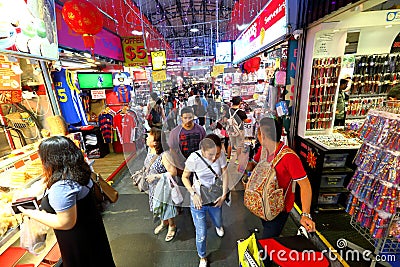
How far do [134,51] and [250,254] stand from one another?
22.7ft

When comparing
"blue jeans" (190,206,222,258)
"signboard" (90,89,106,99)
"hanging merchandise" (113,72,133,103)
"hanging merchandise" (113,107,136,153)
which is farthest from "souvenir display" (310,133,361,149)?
"signboard" (90,89,106,99)

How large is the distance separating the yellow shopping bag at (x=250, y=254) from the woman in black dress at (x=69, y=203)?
42.4 inches

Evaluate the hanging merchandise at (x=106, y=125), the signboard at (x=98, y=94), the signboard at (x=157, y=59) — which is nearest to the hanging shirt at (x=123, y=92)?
the signboard at (x=98, y=94)

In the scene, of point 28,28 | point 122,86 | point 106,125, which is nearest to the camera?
point 28,28

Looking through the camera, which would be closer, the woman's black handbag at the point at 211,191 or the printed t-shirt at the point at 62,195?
the printed t-shirt at the point at 62,195

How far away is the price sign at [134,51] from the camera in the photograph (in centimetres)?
645

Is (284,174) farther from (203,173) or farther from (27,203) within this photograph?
(27,203)

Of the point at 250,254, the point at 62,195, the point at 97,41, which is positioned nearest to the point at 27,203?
the point at 62,195

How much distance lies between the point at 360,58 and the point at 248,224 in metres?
3.26

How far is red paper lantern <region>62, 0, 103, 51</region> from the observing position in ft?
8.43

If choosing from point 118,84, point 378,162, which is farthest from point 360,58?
point 118,84

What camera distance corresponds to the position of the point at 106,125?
17.9ft

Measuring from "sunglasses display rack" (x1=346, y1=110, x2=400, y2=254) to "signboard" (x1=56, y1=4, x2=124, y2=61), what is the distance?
4869 mm

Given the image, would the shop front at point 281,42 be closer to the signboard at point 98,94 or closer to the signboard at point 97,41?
the signboard at point 97,41
